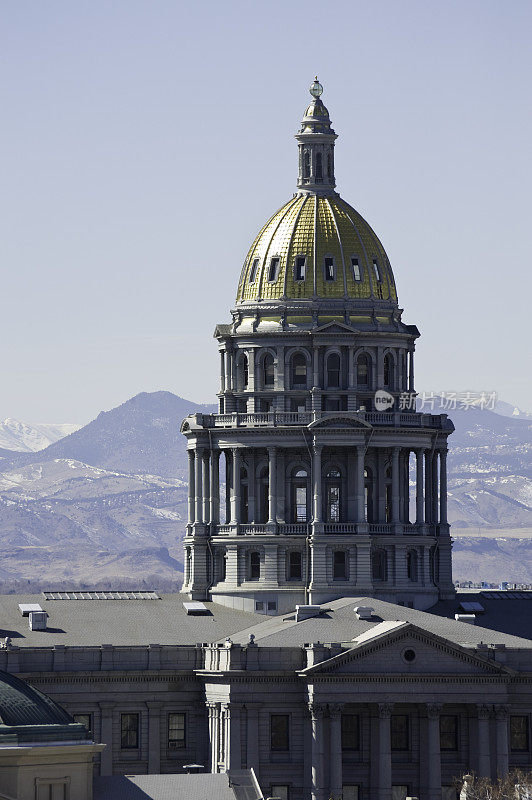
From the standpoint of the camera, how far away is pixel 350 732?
193625 millimetres

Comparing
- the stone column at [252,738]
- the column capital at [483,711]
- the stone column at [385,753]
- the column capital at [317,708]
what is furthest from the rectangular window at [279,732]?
the column capital at [483,711]

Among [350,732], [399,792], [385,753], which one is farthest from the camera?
[350,732]

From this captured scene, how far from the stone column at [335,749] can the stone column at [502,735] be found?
1166cm

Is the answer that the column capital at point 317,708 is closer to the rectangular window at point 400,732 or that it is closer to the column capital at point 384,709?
the column capital at point 384,709

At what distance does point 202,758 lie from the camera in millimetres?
198125

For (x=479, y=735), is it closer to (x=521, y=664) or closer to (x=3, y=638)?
(x=521, y=664)

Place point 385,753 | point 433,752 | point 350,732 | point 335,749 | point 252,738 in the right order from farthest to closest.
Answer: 1. point 350,732
2. point 433,752
3. point 252,738
4. point 385,753
5. point 335,749

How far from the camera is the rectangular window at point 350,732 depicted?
19338 cm

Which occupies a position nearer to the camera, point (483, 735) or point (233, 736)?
point (233, 736)

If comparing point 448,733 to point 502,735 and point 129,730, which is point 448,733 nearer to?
Result: point 502,735

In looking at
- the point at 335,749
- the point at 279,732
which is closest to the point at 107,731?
the point at 279,732

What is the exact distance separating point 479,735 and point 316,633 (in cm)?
1403

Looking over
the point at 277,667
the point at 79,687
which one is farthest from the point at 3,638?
the point at 277,667

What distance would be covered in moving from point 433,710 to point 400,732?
131 inches
